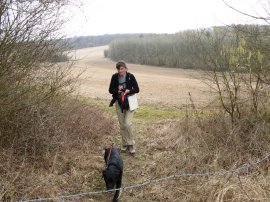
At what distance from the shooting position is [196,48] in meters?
8.46

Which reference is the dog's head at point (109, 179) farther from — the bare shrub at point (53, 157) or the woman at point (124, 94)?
the woman at point (124, 94)

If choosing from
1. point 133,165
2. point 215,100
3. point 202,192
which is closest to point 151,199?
point 202,192

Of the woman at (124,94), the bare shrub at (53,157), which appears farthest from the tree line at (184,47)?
the bare shrub at (53,157)

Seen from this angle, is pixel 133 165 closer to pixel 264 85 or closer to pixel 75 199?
pixel 75 199

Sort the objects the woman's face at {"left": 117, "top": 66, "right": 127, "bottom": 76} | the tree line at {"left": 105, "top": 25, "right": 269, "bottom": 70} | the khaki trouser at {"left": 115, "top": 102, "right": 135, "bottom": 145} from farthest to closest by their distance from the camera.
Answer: the khaki trouser at {"left": 115, "top": 102, "right": 135, "bottom": 145}, the woman's face at {"left": 117, "top": 66, "right": 127, "bottom": 76}, the tree line at {"left": 105, "top": 25, "right": 269, "bottom": 70}

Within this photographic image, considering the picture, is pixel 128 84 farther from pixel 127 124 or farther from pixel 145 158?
pixel 145 158

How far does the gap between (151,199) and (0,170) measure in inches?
97.9

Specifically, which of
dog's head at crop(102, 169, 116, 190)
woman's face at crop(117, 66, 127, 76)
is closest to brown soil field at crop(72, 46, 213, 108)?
woman's face at crop(117, 66, 127, 76)

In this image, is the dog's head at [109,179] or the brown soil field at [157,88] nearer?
the dog's head at [109,179]

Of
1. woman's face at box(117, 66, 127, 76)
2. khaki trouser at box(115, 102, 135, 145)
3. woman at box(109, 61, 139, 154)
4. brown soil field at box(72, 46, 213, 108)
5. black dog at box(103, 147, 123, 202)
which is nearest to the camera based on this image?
black dog at box(103, 147, 123, 202)

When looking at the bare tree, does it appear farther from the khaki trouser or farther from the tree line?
the tree line

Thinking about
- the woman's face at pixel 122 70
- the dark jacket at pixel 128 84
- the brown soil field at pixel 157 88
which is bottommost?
the brown soil field at pixel 157 88

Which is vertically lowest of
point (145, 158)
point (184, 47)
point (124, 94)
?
point (145, 158)

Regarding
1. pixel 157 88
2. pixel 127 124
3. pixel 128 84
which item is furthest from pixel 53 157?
pixel 157 88
